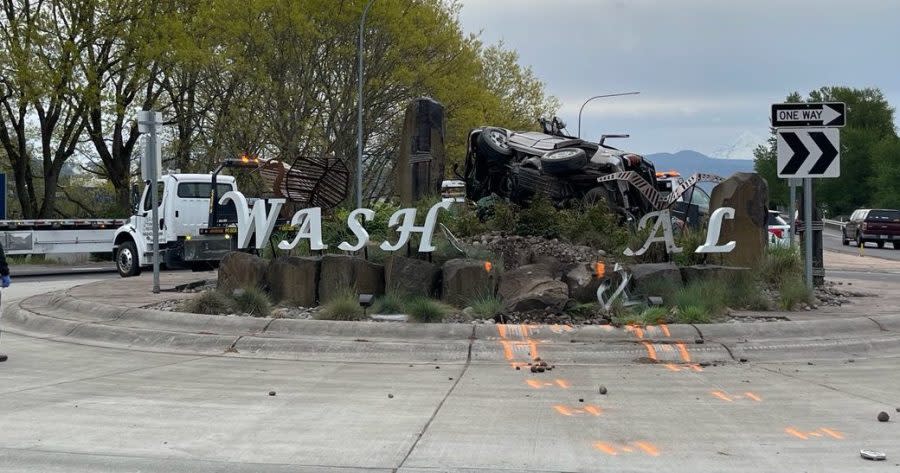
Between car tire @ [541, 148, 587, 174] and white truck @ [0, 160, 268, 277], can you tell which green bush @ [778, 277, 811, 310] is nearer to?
car tire @ [541, 148, 587, 174]

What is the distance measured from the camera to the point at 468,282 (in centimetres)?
1130

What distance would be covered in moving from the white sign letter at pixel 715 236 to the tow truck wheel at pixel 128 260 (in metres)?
15.8

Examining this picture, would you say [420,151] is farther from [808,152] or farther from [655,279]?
[808,152]

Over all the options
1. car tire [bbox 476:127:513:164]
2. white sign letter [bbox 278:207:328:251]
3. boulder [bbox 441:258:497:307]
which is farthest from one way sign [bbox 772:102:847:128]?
white sign letter [bbox 278:207:328:251]

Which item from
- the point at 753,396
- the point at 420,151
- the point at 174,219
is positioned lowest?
the point at 753,396

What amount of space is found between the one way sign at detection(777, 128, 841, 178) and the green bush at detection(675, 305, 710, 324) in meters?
2.78

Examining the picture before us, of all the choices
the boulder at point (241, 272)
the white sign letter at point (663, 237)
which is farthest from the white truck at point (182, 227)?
the white sign letter at point (663, 237)

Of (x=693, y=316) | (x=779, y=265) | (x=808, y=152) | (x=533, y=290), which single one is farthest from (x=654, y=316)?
(x=779, y=265)

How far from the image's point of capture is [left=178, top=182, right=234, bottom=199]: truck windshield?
22.3 metres

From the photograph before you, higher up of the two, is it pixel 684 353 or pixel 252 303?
pixel 252 303

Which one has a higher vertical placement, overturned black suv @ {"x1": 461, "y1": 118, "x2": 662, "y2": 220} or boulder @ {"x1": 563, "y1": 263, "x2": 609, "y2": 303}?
overturned black suv @ {"x1": 461, "y1": 118, "x2": 662, "y2": 220}

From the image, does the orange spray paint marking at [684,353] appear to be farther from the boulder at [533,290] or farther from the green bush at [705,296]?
the boulder at [533,290]

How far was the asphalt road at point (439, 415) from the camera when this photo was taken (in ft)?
19.0

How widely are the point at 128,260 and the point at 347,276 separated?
13308 millimetres
